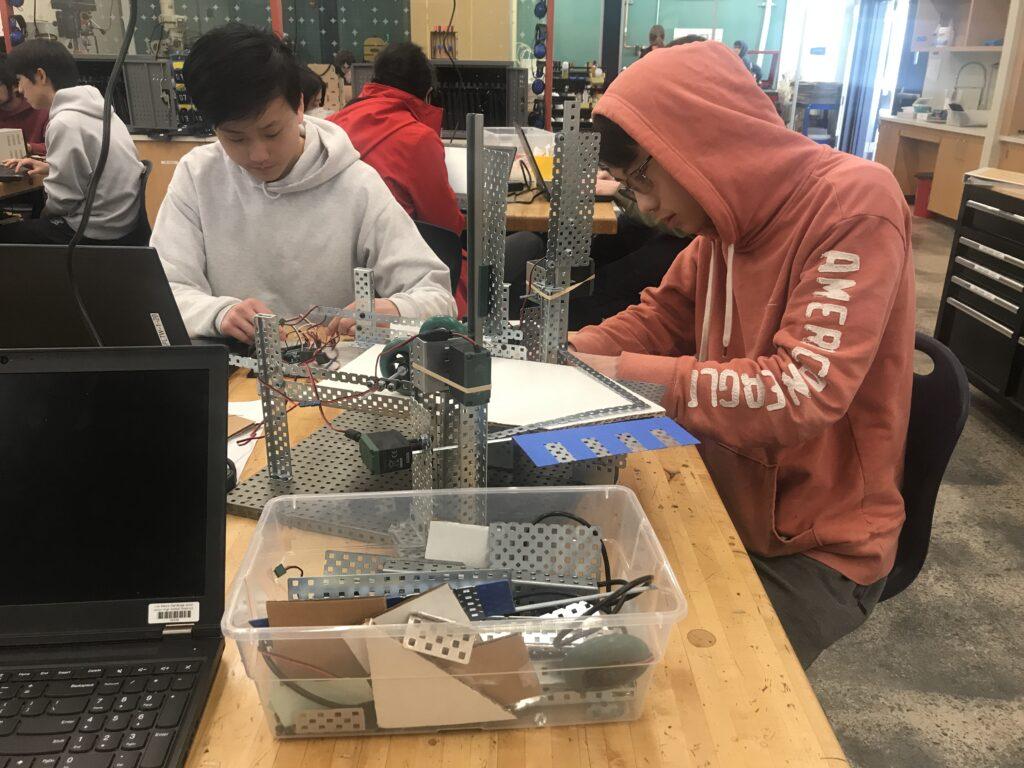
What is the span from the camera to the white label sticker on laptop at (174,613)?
669 mm

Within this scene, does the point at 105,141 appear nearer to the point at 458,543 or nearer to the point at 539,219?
the point at 458,543

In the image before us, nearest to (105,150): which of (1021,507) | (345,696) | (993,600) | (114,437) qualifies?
(114,437)

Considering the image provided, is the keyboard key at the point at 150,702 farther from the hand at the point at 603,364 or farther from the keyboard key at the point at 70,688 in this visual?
the hand at the point at 603,364

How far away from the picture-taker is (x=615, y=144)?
1127 mm

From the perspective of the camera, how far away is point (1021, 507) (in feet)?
8.23

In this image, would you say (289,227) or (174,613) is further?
(289,227)

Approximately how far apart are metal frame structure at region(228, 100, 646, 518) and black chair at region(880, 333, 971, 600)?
516mm

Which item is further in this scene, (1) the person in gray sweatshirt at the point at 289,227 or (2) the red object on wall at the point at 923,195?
(2) the red object on wall at the point at 923,195

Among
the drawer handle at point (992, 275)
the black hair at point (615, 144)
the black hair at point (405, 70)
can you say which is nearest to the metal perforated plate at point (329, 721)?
the black hair at point (615, 144)

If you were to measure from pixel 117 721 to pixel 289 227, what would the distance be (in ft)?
4.46

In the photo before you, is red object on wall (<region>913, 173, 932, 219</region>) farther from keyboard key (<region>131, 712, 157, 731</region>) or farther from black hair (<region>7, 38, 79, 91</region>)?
keyboard key (<region>131, 712, 157, 731</region>)

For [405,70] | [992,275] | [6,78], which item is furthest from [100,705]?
[6,78]

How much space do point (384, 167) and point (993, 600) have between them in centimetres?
211

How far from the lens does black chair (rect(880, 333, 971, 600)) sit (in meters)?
1.12
